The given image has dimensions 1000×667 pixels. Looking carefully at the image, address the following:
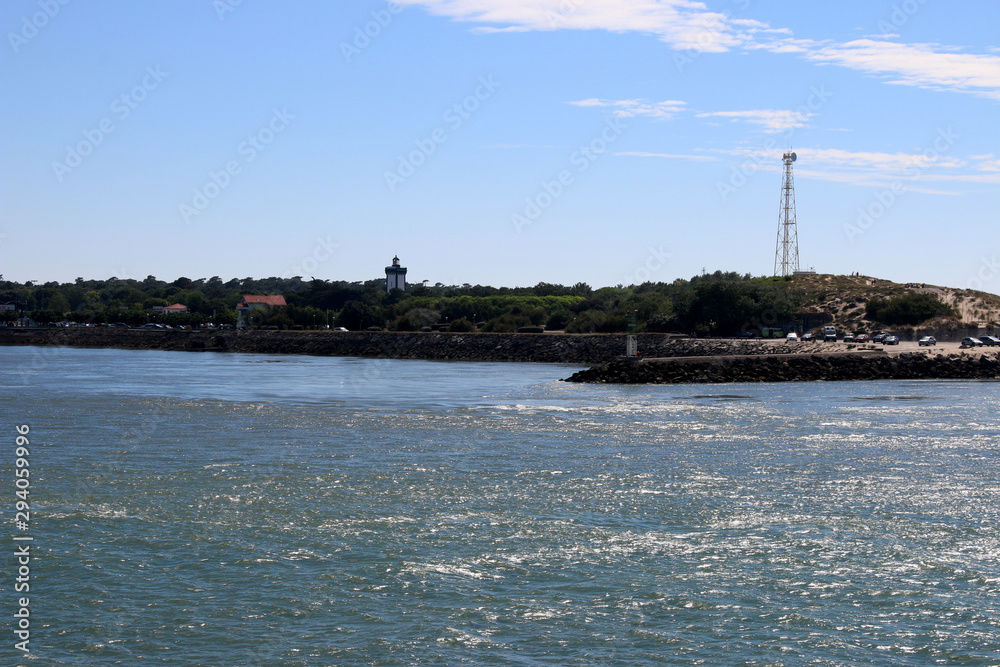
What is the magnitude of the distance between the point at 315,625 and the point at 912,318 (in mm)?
97002

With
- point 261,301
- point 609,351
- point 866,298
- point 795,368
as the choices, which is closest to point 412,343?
point 609,351

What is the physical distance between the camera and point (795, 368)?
59.2 m

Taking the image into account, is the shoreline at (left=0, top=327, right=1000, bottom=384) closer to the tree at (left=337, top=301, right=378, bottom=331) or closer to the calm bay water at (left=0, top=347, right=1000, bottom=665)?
the tree at (left=337, top=301, right=378, bottom=331)

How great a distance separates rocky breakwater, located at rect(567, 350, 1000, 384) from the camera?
57.1 meters

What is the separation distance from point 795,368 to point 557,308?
80.1 meters

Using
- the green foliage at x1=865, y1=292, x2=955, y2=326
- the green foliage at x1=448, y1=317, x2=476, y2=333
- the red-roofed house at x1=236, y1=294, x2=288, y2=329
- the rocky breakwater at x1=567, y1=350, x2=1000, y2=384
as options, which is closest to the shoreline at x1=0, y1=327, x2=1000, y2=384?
the rocky breakwater at x1=567, y1=350, x2=1000, y2=384

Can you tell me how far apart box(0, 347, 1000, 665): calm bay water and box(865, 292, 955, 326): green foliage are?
68.5 metres

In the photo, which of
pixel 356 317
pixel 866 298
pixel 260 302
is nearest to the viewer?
pixel 866 298

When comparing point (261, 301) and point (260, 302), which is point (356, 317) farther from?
point (261, 301)

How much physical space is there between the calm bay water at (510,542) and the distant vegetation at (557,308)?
201 feet

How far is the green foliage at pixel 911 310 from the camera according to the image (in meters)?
97.2

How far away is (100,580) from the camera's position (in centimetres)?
1405

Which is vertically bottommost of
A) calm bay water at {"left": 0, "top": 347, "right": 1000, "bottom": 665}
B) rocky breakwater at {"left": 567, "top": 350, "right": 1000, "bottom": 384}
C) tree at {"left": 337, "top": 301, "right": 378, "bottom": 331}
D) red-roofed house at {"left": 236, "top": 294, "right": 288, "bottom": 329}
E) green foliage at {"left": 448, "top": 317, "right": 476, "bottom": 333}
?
calm bay water at {"left": 0, "top": 347, "right": 1000, "bottom": 665}

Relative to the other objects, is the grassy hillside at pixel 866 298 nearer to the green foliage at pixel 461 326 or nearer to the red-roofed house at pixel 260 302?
the green foliage at pixel 461 326
